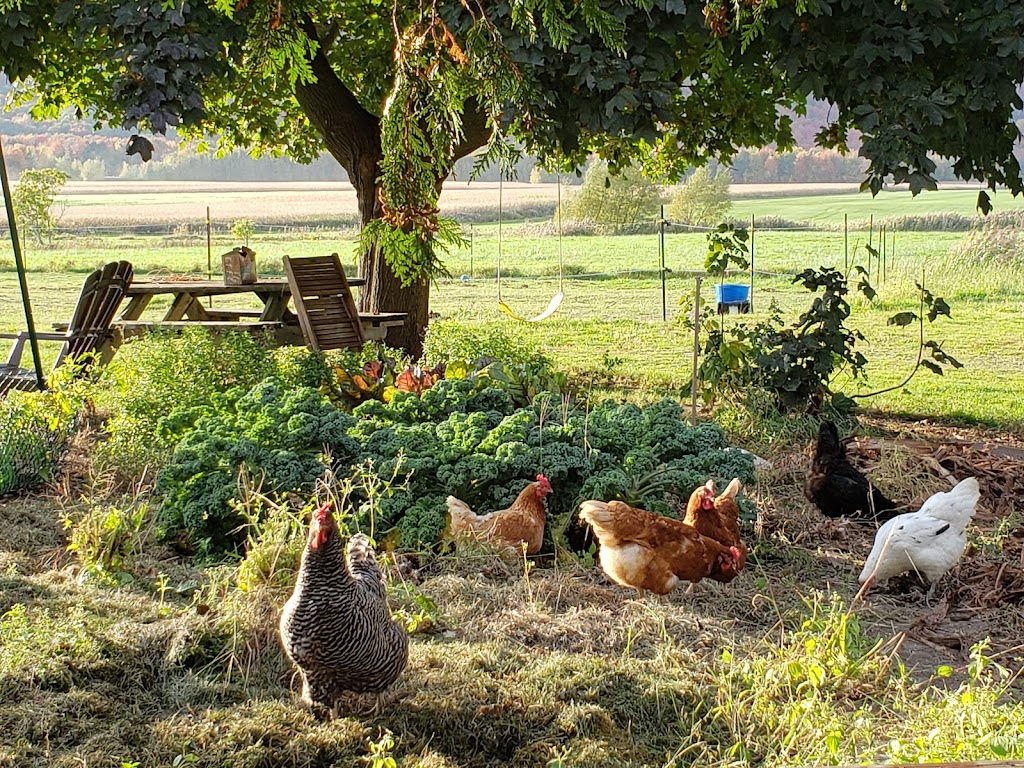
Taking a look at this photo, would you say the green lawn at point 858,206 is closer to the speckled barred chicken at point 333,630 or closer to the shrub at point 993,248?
the shrub at point 993,248

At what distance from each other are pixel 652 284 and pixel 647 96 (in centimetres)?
1822

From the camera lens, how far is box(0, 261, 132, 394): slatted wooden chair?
8.72 meters

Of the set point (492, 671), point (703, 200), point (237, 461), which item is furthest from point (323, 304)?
point (703, 200)

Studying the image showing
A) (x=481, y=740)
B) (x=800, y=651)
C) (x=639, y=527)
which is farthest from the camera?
(x=639, y=527)

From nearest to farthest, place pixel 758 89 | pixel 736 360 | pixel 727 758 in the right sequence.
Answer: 1. pixel 727 758
2. pixel 736 360
3. pixel 758 89

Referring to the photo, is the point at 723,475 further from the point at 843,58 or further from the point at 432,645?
the point at 843,58

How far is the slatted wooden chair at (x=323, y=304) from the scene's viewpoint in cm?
902

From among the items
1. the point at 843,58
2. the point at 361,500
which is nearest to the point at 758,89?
the point at 843,58

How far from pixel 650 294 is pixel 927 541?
58.0 ft

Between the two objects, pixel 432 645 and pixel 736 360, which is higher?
pixel 736 360

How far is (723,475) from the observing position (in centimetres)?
529

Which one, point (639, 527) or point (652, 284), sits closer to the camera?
point (639, 527)

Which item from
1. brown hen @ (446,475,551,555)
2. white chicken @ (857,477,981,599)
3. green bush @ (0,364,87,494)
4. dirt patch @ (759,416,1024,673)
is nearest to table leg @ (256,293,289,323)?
green bush @ (0,364,87,494)

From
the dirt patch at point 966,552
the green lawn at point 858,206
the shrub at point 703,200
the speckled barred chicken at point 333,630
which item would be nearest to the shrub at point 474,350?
the dirt patch at point 966,552
